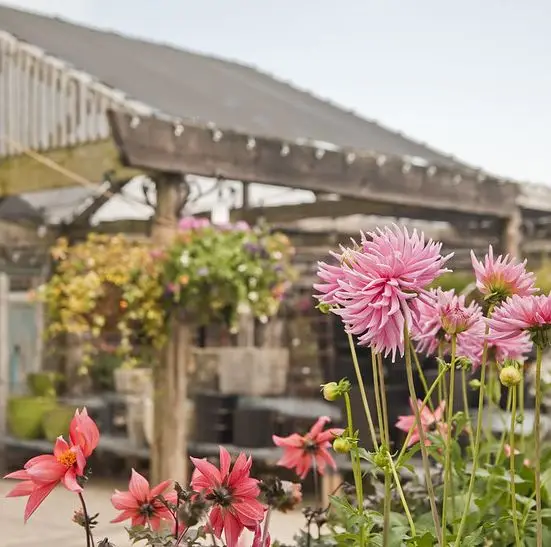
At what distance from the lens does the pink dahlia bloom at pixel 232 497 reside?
0.91 m

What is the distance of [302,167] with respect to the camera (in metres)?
5.15

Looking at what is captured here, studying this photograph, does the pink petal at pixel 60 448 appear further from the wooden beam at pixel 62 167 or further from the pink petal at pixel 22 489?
the wooden beam at pixel 62 167

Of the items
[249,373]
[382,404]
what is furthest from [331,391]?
[249,373]

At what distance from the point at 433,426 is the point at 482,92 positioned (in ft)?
8.36

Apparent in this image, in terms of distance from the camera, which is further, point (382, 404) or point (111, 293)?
point (111, 293)

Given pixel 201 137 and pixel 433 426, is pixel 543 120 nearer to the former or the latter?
pixel 201 137

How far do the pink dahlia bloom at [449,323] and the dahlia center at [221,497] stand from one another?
0.73ft

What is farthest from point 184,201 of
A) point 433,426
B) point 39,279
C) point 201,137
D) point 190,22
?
point 433,426

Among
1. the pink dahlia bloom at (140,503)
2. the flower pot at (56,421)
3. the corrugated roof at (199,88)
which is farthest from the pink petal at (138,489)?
the flower pot at (56,421)

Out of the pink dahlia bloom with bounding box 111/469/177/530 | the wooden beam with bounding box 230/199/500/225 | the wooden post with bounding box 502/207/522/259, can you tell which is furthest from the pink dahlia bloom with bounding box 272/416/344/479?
the wooden post with bounding box 502/207/522/259

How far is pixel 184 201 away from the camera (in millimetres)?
4758

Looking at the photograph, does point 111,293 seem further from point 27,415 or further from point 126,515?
point 126,515

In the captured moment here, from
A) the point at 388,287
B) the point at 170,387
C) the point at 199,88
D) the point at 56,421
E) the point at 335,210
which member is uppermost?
the point at 199,88

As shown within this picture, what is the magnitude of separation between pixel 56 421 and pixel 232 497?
528cm
